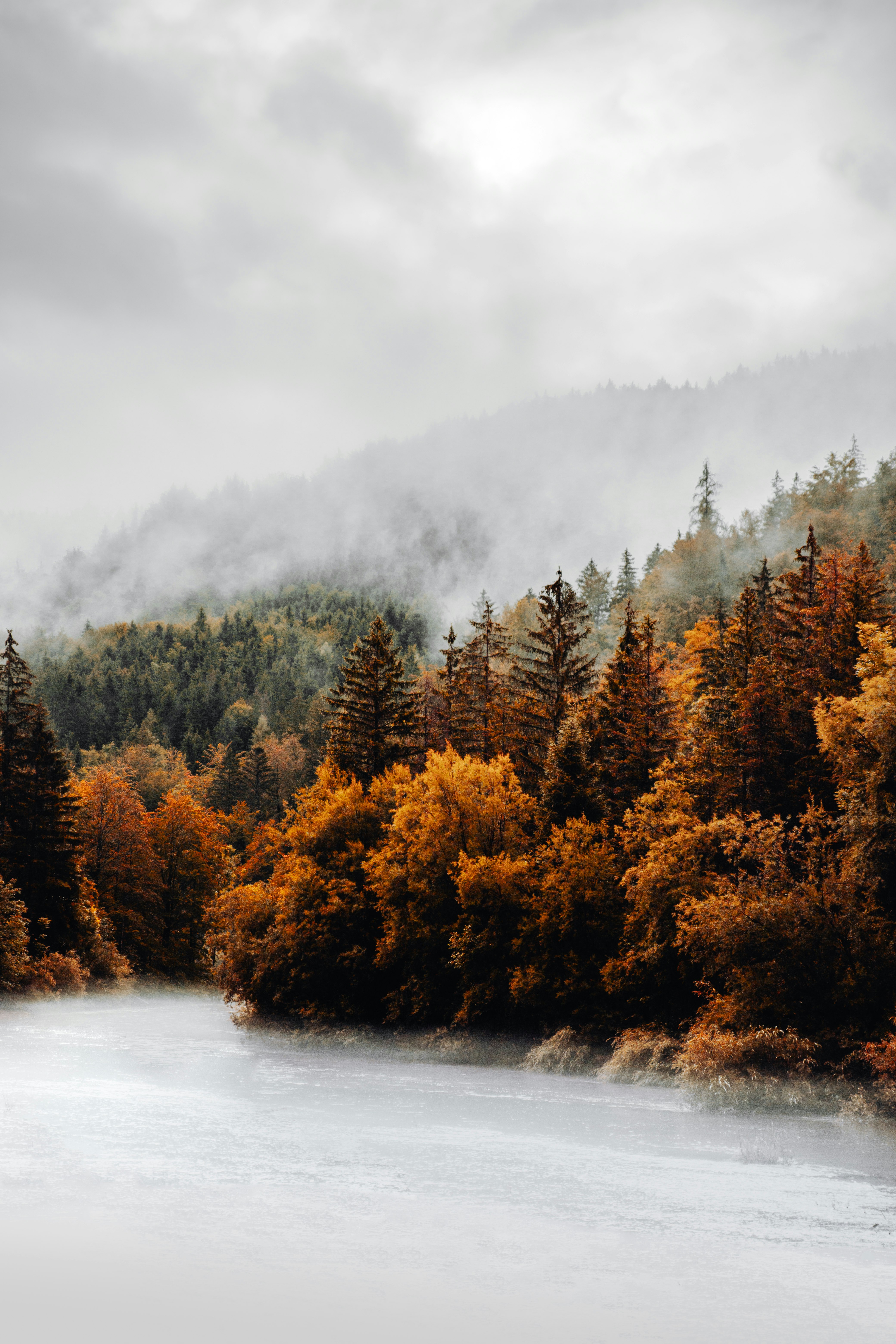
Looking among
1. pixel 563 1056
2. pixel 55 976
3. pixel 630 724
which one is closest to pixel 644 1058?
pixel 563 1056

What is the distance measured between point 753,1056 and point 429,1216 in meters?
19.4

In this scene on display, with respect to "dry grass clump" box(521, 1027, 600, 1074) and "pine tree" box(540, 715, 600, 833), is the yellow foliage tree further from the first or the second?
"dry grass clump" box(521, 1027, 600, 1074)

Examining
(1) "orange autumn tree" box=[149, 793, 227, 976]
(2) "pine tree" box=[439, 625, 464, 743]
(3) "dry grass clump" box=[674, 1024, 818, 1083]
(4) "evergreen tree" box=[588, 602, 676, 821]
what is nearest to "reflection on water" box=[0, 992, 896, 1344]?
(3) "dry grass clump" box=[674, 1024, 818, 1083]

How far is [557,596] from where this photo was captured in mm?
69750

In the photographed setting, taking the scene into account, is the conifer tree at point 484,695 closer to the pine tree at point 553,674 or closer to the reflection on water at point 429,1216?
the pine tree at point 553,674

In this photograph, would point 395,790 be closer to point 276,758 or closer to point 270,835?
point 270,835

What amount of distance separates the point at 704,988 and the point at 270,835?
29.1 metres

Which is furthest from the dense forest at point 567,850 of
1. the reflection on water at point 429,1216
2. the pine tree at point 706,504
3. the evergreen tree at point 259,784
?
the pine tree at point 706,504

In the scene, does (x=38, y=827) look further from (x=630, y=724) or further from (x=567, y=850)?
(x=630, y=724)

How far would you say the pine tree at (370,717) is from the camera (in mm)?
66812

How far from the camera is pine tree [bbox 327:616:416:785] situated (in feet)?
219

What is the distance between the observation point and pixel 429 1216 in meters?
22.0

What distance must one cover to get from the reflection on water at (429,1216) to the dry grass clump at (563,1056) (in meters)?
4.85

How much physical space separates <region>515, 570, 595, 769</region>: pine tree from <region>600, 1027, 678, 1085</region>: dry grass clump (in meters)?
21.0
